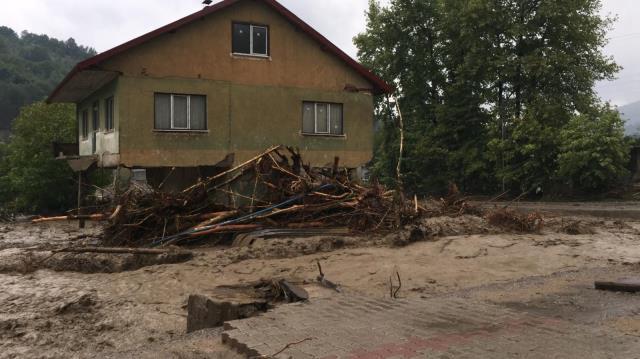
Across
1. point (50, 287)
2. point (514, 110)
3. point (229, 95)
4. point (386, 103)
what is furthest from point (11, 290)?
point (386, 103)

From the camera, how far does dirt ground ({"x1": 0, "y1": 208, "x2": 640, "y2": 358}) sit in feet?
22.2

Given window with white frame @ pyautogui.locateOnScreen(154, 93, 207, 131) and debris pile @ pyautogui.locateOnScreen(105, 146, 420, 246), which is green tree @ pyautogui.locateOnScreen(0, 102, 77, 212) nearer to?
window with white frame @ pyautogui.locateOnScreen(154, 93, 207, 131)

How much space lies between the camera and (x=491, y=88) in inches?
1346

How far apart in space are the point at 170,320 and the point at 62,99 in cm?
1903

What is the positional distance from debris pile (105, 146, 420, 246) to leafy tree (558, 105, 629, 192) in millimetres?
13775

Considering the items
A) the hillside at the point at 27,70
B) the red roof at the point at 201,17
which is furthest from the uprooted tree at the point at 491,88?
the hillside at the point at 27,70

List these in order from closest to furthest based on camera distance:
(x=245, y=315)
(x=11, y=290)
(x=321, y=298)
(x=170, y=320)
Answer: (x=245, y=315) → (x=321, y=298) → (x=170, y=320) → (x=11, y=290)

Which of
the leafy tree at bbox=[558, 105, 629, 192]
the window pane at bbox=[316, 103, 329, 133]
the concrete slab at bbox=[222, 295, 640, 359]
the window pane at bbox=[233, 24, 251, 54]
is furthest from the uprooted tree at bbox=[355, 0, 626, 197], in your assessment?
the concrete slab at bbox=[222, 295, 640, 359]

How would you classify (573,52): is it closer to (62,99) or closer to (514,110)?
(514,110)

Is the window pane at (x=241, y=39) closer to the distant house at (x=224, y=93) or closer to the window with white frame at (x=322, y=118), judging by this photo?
the distant house at (x=224, y=93)

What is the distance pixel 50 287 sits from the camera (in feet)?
34.0

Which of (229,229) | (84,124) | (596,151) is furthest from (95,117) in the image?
(596,151)

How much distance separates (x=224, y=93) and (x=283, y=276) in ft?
36.7

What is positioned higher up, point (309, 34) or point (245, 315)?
point (309, 34)
